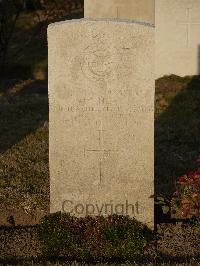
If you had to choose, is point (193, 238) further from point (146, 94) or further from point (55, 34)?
point (55, 34)

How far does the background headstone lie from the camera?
1291 cm

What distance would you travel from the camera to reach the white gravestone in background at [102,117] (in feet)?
17.3

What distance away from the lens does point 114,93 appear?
5.36 meters

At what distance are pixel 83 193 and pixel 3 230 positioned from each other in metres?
0.90

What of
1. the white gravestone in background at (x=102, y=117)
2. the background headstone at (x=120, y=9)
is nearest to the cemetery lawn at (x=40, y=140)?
the white gravestone in background at (x=102, y=117)

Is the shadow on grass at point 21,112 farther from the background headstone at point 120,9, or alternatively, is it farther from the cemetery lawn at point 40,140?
the background headstone at point 120,9

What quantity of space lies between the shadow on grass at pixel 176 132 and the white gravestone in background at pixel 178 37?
282 mm

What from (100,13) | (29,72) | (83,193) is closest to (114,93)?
(83,193)

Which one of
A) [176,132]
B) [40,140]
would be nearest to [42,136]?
[40,140]

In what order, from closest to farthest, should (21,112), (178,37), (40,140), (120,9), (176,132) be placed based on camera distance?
(40,140) < (176,132) < (21,112) < (178,37) < (120,9)

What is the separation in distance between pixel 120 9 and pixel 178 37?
146cm

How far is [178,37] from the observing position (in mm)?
12906

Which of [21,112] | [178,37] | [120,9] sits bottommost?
[21,112]

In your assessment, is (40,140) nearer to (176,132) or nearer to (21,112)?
(21,112)
